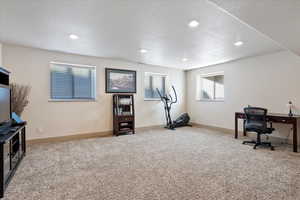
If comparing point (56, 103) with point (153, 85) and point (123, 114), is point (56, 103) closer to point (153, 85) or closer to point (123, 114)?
point (123, 114)

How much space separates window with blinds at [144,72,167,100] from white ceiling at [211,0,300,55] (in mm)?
3945

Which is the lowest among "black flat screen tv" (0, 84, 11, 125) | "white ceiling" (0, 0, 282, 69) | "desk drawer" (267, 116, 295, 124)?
"desk drawer" (267, 116, 295, 124)

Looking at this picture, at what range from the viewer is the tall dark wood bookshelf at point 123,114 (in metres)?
4.89

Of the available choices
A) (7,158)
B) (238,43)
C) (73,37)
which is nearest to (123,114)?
(73,37)

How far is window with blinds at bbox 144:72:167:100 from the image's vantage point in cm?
596

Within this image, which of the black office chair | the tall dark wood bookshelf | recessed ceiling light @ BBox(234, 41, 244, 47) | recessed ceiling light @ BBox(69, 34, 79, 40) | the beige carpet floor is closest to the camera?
the beige carpet floor

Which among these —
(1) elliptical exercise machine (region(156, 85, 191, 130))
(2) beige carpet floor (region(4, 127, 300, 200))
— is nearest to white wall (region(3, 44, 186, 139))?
(2) beige carpet floor (region(4, 127, 300, 200))

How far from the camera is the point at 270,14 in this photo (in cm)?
196

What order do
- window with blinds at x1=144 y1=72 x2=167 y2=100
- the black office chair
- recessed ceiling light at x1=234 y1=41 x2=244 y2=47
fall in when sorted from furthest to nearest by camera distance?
window with blinds at x1=144 y1=72 x2=167 y2=100 → the black office chair → recessed ceiling light at x1=234 y1=41 x2=244 y2=47

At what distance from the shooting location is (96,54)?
4473mm

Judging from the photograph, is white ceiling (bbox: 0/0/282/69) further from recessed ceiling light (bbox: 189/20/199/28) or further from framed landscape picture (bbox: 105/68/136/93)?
framed landscape picture (bbox: 105/68/136/93)

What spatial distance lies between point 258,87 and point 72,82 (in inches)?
201

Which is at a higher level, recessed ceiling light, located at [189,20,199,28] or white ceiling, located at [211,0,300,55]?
recessed ceiling light, located at [189,20,199,28]

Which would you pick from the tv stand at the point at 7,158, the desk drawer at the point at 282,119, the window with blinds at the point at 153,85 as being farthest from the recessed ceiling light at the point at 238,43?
the tv stand at the point at 7,158
